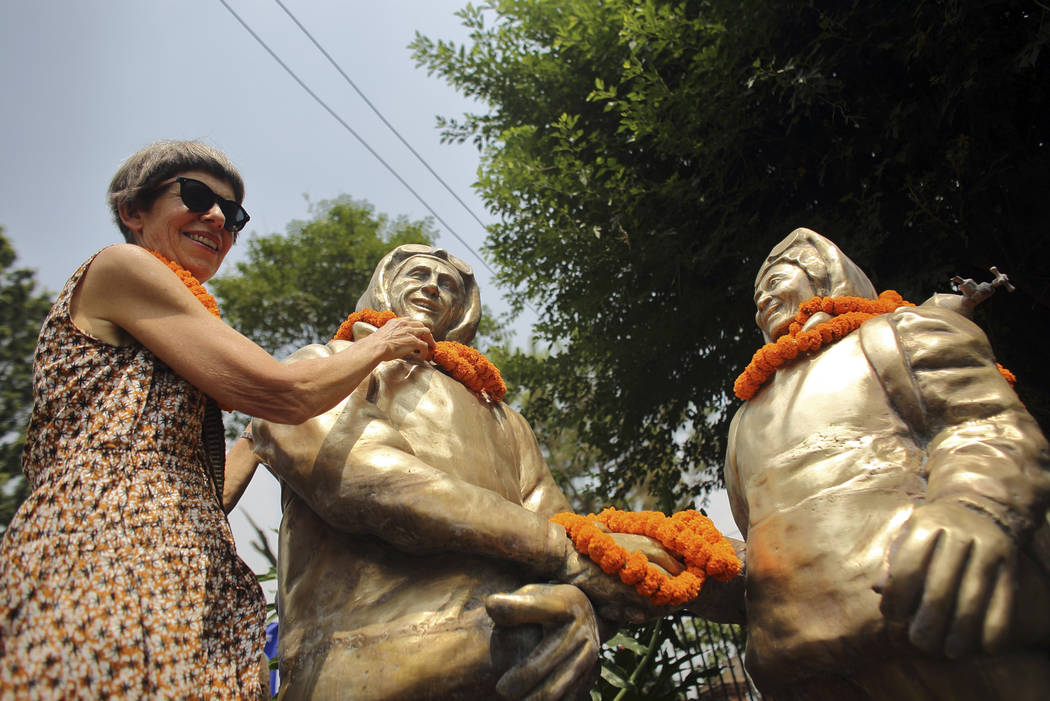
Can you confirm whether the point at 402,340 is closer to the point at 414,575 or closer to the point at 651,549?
the point at 414,575

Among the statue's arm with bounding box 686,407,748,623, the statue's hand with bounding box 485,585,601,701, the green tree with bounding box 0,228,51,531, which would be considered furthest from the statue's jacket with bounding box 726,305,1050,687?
the green tree with bounding box 0,228,51,531

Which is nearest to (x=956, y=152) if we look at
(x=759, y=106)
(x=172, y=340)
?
(x=759, y=106)

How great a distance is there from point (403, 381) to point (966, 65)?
424 cm

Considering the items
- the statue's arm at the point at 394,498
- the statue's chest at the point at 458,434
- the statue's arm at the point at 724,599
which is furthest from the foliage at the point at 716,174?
the statue's arm at the point at 394,498

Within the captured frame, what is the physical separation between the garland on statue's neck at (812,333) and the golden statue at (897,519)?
3cm

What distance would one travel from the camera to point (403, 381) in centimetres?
290

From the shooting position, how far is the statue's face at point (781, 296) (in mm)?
3209

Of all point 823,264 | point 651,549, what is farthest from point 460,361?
point 823,264

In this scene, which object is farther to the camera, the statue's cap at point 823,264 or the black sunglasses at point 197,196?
the statue's cap at point 823,264

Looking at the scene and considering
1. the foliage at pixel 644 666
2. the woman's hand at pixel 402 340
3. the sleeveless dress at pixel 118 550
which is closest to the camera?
the sleeveless dress at pixel 118 550

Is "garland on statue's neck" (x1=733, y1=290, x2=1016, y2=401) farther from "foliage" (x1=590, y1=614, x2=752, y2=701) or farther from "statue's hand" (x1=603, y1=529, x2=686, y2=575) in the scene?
"foliage" (x1=590, y1=614, x2=752, y2=701)

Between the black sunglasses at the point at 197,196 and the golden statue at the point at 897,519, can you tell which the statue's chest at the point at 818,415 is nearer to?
the golden statue at the point at 897,519

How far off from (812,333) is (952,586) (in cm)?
115

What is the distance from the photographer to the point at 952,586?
200 centimetres
